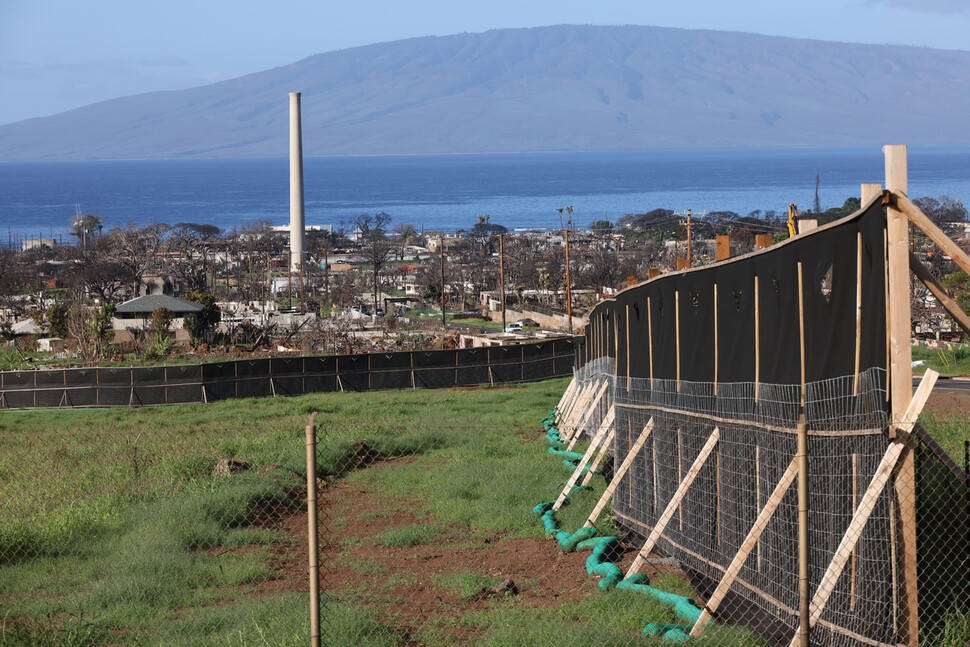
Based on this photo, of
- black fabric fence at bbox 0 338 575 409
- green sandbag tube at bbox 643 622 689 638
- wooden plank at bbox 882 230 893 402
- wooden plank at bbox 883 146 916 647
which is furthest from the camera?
black fabric fence at bbox 0 338 575 409

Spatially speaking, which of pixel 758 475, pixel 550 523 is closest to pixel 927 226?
pixel 758 475

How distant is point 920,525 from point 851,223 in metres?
2.44

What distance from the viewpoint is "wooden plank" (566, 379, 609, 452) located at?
1766cm

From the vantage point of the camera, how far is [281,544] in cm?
1294

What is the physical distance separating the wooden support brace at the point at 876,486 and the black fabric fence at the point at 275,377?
30187 millimetres

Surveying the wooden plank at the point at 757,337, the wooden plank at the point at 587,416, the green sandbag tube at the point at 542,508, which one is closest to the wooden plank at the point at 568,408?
the wooden plank at the point at 587,416

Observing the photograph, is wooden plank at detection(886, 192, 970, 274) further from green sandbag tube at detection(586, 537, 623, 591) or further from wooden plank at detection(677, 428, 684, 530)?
green sandbag tube at detection(586, 537, 623, 591)

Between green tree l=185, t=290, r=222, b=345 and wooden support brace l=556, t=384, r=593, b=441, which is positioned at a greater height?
wooden support brace l=556, t=384, r=593, b=441

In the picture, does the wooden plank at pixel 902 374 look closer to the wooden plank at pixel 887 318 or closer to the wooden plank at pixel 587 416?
the wooden plank at pixel 887 318

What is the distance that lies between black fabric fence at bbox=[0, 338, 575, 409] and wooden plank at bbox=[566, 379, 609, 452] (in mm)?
18719

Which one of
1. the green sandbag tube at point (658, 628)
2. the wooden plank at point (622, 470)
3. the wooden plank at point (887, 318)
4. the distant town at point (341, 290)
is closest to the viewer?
the wooden plank at point (887, 318)

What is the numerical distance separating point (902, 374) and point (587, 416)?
11858mm

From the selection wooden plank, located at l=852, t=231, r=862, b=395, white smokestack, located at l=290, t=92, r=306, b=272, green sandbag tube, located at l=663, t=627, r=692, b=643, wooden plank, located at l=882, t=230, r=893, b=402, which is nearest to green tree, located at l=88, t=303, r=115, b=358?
green sandbag tube, located at l=663, t=627, r=692, b=643

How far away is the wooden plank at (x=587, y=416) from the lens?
17664 millimetres
